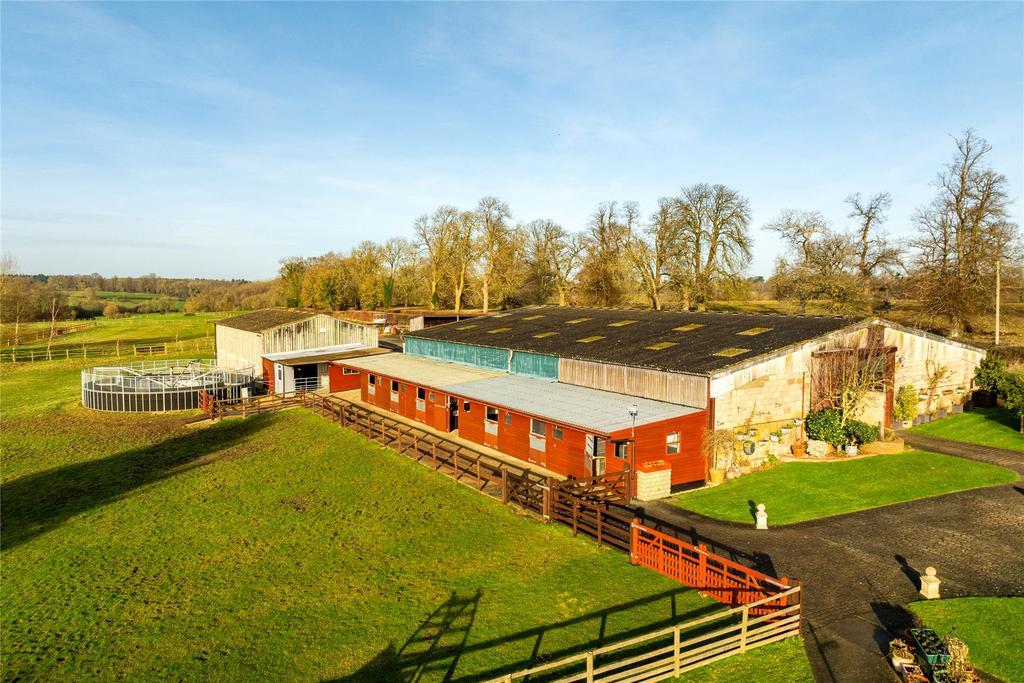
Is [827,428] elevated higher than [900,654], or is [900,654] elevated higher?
[827,428]

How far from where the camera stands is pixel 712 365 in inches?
955

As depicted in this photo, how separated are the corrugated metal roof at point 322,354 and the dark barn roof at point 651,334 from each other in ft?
16.2

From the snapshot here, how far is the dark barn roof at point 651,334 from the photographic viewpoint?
26.2 meters

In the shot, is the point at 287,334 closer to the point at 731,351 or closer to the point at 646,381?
the point at 646,381

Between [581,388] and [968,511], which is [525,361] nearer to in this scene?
[581,388]

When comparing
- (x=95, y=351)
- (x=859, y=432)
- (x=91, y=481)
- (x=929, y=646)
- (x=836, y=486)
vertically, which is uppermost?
(x=859, y=432)

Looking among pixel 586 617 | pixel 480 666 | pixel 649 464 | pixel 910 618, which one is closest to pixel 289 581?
pixel 480 666

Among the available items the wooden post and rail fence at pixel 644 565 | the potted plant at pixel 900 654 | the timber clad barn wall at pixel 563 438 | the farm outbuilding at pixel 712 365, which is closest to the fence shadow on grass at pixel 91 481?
the wooden post and rail fence at pixel 644 565

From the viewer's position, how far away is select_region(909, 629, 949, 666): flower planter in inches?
418

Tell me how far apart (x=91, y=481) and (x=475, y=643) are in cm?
2104

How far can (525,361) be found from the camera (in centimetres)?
3444

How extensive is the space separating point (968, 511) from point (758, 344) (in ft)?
32.3

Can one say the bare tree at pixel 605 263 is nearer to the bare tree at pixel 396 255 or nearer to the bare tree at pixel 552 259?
the bare tree at pixel 552 259

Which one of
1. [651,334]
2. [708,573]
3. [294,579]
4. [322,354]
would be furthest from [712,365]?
[322,354]
